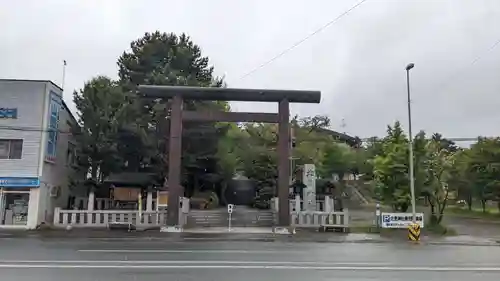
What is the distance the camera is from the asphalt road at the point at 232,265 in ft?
32.0

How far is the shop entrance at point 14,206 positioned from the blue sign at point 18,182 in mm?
432

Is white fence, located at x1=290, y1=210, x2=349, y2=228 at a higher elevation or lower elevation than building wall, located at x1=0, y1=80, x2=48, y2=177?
lower

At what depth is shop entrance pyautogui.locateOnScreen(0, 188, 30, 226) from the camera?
26.0 meters

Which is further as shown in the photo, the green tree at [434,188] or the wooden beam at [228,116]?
the green tree at [434,188]

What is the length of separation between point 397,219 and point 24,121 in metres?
22.0

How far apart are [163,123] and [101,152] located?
6.38m

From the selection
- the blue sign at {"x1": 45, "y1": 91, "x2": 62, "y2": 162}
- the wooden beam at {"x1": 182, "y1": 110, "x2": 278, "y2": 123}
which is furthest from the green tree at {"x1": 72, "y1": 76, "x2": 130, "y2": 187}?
the wooden beam at {"x1": 182, "y1": 110, "x2": 278, "y2": 123}

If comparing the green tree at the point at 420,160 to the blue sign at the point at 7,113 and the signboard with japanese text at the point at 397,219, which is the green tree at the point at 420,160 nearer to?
the signboard with japanese text at the point at 397,219

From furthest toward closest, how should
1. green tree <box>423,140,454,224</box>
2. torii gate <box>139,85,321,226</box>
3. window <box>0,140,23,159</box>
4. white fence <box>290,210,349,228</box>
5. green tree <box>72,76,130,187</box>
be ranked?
1. green tree <box>72,76,130,187</box>
2. green tree <box>423,140,454,224</box>
3. window <box>0,140,23,159</box>
4. white fence <box>290,210,349,228</box>
5. torii gate <box>139,85,321,226</box>

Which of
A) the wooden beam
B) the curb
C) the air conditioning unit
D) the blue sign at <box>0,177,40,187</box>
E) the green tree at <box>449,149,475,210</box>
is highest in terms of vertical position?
the wooden beam

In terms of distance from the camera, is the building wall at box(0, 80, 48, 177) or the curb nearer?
the curb

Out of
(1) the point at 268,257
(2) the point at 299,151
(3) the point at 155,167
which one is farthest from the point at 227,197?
(1) the point at 268,257

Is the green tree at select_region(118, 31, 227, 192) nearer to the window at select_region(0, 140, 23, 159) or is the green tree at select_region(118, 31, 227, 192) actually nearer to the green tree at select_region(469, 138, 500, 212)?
the window at select_region(0, 140, 23, 159)

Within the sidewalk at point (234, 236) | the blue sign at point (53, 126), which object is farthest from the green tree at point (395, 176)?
the blue sign at point (53, 126)
